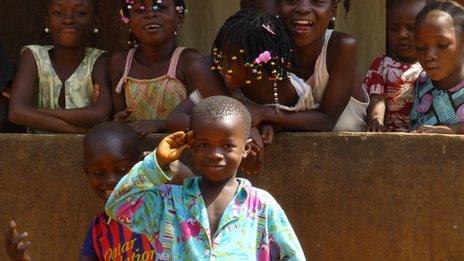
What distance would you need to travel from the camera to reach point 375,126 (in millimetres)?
5273

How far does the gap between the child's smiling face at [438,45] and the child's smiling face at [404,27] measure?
0.55m

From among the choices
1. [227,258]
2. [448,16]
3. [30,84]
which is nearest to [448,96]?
[448,16]

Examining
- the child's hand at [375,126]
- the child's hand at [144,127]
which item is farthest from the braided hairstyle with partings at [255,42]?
the child's hand at [375,126]

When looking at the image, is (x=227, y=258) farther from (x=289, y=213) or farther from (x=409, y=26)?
(x=409, y=26)

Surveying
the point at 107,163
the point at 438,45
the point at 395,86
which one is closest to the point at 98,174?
the point at 107,163

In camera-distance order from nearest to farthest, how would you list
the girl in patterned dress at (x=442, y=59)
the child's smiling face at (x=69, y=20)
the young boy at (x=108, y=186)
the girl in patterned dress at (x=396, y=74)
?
1. the young boy at (x=108, y=186)
2. the girl in patterned dress at (x=442, y=59)
3. the girl in patterned dress at (x=396, y=74)
4. the child's smiling face at (x=69, y=20)

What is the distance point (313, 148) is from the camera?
191 inches

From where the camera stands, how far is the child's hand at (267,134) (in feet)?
15.7

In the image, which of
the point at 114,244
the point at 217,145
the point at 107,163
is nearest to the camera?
the point at 217,145

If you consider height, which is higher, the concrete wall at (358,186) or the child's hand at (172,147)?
the child's hand at (172,147)

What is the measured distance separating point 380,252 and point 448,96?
0.83 m

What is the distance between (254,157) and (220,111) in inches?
26.9

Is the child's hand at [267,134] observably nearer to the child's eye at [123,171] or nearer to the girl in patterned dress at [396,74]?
the child's eye at [123,171]

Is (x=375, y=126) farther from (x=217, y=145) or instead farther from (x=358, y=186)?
(x=217, y=145)
